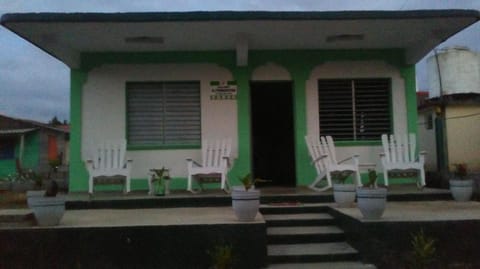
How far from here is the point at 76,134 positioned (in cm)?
887

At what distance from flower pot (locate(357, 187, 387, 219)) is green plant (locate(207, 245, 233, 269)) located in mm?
1423

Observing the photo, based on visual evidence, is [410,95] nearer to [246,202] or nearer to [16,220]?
[246,202]

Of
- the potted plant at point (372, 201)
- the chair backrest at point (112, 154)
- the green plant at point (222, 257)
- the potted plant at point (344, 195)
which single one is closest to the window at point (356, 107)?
the potted plant at point (344, 195)

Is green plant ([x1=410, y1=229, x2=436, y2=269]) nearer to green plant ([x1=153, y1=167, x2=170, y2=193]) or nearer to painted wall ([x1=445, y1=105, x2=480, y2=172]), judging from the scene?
green plant ([x1=153, y1=167, x2=170, y2=193])

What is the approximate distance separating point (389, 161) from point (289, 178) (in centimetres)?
261

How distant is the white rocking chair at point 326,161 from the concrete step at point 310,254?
2434 mm

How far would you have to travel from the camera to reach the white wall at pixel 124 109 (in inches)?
350

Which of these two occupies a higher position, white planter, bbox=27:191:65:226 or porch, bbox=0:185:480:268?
white planter, bbox=27:191:65:226

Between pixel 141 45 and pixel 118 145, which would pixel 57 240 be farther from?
pixel 141 45

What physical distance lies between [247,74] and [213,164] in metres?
1.70

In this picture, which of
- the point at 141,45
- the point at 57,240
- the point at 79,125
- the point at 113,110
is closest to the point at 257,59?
the point at 141,45

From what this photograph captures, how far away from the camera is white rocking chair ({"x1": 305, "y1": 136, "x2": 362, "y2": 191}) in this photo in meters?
7.91

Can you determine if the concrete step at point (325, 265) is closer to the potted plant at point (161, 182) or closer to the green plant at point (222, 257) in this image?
the green plant at point (222, 257)

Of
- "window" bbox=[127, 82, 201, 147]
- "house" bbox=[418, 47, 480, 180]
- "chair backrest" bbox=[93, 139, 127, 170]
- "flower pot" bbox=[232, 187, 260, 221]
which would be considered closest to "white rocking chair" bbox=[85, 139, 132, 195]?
"chair backrest" bbox=[93, 139, 127, 170]
